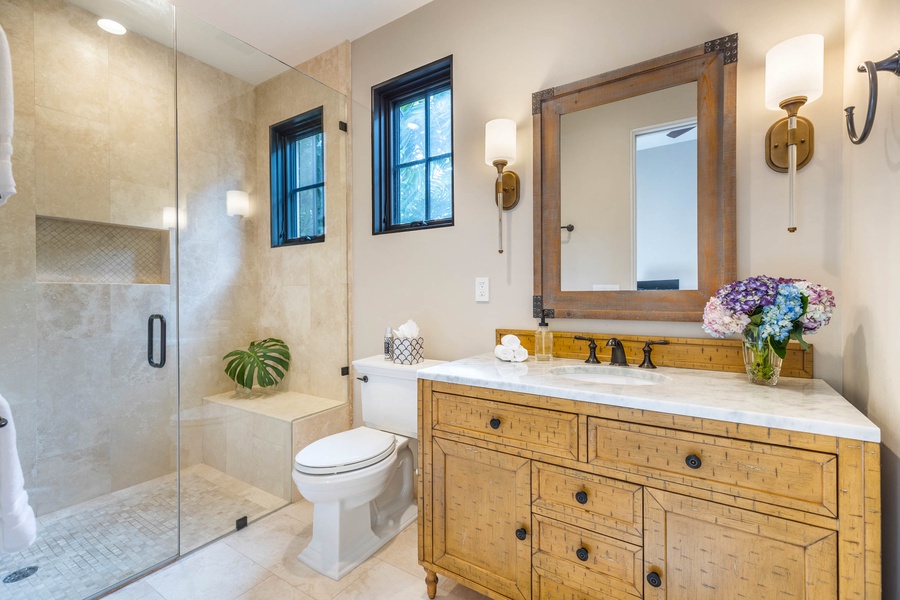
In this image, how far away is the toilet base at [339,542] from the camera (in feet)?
5.36

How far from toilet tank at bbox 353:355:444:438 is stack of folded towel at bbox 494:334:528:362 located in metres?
0.45

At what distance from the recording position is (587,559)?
112 centimetres

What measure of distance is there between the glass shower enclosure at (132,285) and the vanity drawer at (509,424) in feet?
3.95

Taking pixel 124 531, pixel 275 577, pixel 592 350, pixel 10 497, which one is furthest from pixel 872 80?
pixel 124 531

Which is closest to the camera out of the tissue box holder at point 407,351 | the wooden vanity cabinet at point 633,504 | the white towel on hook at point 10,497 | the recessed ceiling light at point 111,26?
the wooden vanity cabinet at point 633,504

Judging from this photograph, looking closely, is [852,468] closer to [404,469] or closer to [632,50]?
[632,50]

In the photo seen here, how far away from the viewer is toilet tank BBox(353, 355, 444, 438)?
186 cm

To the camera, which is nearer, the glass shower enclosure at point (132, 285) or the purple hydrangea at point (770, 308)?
the purple hydrangea at point (770, 308)

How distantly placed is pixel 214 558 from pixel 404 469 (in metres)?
0.89

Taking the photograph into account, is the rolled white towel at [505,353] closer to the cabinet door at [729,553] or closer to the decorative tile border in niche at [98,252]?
the cabinet door at [729,553]

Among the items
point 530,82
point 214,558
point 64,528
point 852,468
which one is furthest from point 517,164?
point 64,528

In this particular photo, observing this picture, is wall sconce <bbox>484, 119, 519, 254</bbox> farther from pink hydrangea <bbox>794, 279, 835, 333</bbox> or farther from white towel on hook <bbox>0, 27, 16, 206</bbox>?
white towel on hook <bbox>0, 27, 16, 206</bbox>

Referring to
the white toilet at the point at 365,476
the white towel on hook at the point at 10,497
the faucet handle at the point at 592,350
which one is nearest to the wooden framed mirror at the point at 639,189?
the faucet handle at the point at 592,350

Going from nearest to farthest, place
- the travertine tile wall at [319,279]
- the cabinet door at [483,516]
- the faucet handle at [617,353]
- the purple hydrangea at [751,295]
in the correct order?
the purple hydrangea at [751,295]
the cabinet door at [483,516]
the faucet handle at [617,353]
the travertine tile wall at [319,279]
